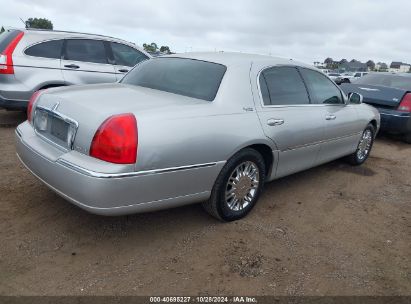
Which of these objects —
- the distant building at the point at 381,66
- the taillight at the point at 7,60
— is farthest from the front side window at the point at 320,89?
the distant building at the point at 381,66

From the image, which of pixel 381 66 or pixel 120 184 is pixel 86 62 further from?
pixel 381 66

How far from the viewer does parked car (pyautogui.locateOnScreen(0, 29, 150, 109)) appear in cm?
591

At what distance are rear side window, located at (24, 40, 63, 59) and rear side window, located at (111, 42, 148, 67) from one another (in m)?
1.06

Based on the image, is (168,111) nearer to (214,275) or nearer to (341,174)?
(214,275)

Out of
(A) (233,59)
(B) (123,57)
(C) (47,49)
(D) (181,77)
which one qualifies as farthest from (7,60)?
(A) (233,59)

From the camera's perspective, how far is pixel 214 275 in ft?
9.12

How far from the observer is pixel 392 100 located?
7398 millimetres

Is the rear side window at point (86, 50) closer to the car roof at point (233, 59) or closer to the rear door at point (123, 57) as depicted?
the rear door at point (123, 57)

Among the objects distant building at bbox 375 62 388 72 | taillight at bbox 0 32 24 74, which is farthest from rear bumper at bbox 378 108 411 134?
distant building at bbox 375 62 388 72

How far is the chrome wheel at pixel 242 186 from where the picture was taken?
3477mm

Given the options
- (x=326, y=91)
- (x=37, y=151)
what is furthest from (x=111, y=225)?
(x=326, y=91)

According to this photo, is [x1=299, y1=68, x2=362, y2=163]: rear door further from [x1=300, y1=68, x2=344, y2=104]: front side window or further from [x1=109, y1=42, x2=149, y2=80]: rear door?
[x1=109, y1=42, x2=149, y2=80]: rear door

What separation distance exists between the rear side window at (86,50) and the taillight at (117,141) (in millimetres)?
4315

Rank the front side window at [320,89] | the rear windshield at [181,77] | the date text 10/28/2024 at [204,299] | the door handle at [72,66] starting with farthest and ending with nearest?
1. the door handle at [72,66]
2. the front side window at [320,89]
3. the rear windshield at [181,77]
4. the date text 10/28/2024 at [204,299]
